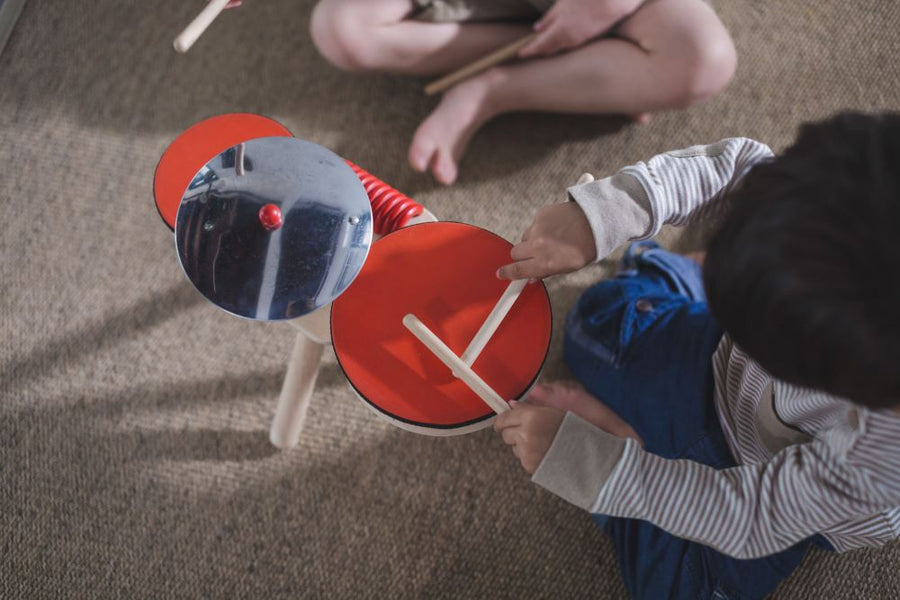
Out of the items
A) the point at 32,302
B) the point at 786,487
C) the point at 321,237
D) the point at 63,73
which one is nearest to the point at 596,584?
the point at 786,487

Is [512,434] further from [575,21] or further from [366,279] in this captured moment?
[575,21]

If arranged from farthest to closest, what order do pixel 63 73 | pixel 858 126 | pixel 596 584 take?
pixel 63 73, pixel 596 584, pixel 858 126

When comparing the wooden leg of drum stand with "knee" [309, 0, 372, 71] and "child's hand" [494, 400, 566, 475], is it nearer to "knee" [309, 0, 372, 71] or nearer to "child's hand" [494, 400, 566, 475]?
"child's hand" [494, 400, 566, 475]

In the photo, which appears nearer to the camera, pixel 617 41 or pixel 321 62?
pixel 617 41

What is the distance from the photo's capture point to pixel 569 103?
84cm

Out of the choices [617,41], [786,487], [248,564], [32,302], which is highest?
[617,41]

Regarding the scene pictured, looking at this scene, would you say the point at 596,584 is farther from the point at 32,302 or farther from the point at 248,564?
the point at 32,302

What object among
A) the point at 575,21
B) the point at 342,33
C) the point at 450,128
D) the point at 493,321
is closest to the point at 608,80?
the point at 575,21

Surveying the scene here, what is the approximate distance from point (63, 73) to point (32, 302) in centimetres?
34

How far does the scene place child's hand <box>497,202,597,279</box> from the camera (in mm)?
498

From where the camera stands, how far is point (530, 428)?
1.55 ft

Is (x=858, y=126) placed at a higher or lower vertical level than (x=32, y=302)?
higher

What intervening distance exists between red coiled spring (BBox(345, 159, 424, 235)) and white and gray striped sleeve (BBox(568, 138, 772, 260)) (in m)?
0.14

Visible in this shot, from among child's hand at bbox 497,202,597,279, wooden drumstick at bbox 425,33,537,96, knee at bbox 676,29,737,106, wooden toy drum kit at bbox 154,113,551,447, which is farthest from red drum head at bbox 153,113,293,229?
knee at bbox 676,29,737,106
